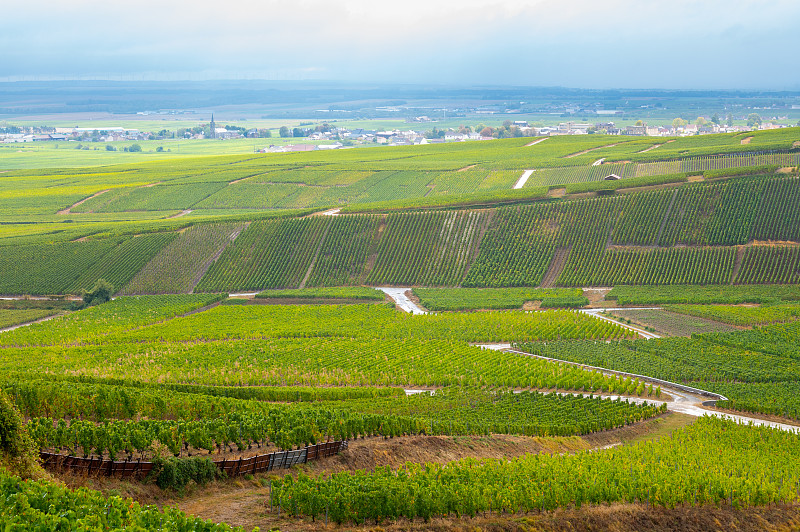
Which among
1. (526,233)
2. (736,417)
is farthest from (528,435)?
(526,233)

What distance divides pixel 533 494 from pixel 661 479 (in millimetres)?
5681

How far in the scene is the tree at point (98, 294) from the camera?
82.6m

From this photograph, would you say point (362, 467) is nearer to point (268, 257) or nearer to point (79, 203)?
point (268, 257)

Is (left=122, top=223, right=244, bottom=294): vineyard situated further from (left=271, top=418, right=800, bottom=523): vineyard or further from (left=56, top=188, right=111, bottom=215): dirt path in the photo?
(left=271, top=418, right=800, bottom=523): vineyard

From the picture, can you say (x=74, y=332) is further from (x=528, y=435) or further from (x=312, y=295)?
(x=528, y=435)

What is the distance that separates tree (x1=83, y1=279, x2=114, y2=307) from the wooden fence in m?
57.7

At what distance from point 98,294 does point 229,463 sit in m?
59.3

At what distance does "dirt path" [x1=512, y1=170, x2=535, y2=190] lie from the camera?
5035 inches

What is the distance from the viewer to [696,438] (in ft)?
125

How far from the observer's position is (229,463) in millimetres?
29438

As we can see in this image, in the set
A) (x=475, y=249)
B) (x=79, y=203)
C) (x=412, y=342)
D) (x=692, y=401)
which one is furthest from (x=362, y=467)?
(x=79, y=203)

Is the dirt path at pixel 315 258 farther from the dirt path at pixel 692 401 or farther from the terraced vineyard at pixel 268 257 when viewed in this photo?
the dirt path at pixel 692 401

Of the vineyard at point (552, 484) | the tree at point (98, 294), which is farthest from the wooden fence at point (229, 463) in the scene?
the tree at point (98, 294)

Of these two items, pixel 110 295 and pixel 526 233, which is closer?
pixel 110 295
